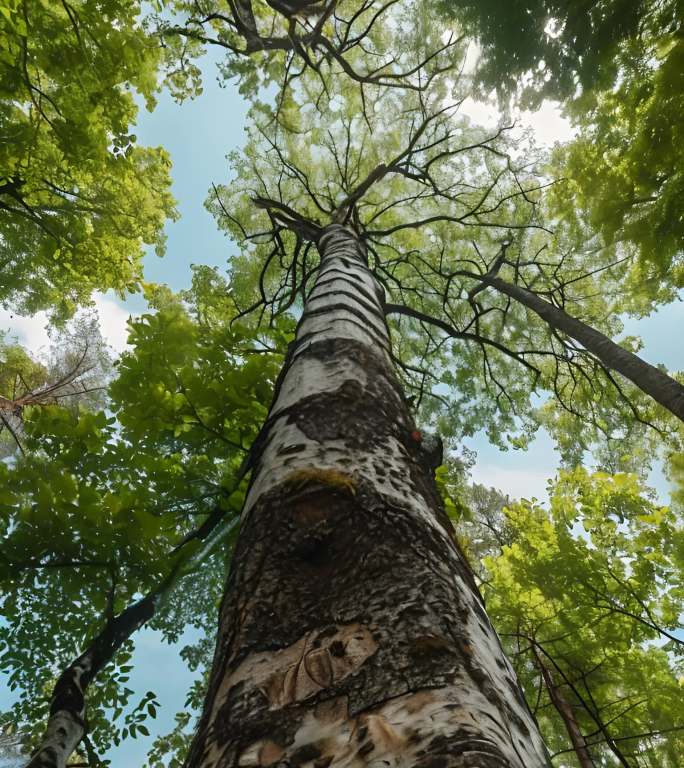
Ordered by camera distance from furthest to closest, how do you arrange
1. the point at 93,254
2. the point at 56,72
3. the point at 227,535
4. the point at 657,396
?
the point at 93,254, the point at 56,72, the point at 657,396, the point at 227,535

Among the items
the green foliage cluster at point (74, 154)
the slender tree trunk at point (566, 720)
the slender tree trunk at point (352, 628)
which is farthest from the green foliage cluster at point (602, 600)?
the green foliage cluster at point (74, 154)

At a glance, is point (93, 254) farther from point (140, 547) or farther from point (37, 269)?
point (140, 547)

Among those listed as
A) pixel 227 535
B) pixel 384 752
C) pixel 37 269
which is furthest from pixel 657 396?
pixel 37 269

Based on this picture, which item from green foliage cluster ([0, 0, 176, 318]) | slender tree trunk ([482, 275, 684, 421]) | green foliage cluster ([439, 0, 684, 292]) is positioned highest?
green foliage cluster ([0, 0, 176, 318])

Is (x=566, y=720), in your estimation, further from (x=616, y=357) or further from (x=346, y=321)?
(x=616, y=357)

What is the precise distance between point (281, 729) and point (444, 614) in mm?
280

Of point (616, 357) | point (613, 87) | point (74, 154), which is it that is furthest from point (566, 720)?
point (74, 154)

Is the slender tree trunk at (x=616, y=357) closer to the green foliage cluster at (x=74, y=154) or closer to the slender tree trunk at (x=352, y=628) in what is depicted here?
the slender tree trunk at (x=352, y=628)

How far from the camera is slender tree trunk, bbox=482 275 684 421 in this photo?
4.10 m

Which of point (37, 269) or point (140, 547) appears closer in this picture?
point (140, 547)

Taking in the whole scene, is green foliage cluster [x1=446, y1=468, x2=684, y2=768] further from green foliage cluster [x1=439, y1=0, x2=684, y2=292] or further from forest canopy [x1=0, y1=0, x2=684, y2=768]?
green foliage cluster [x1=439, y1=0, x2=684, y2=292]

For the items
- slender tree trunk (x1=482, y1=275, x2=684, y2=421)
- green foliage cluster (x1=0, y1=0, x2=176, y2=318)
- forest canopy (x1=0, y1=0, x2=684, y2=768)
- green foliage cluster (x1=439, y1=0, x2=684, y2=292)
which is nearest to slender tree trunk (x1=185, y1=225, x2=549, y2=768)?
forest canopy (x1=0, y1=0, x2=684, y2=768)

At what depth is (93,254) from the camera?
8164 millimetres

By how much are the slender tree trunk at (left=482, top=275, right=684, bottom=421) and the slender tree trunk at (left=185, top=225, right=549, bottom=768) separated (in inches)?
149
